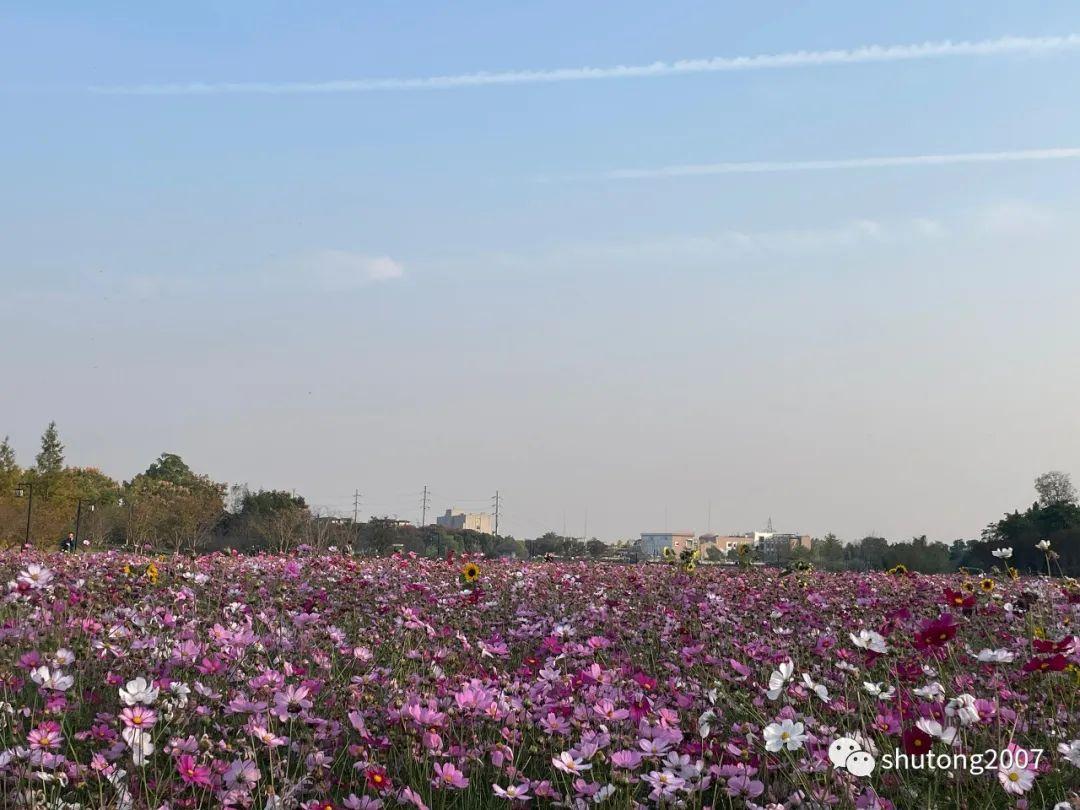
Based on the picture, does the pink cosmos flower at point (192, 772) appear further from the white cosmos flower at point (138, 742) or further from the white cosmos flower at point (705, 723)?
the white cosmos flower at point (705, 723)

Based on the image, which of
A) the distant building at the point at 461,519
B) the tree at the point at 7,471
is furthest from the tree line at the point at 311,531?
the distant building at the point at 461,519

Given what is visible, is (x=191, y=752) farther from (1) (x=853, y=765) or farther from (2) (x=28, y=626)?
(2) (x=28, y=626)

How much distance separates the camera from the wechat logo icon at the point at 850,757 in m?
3.04

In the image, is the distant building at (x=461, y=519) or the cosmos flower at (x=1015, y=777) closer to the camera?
the cosmos flower at (x=1015, y=777)

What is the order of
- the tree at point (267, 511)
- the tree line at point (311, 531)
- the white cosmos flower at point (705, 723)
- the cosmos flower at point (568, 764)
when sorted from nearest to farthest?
1. the cosmos flower at point (568, 764)
2. the white cosmos flower at point (705, 723)
3. the tree line at point (311, 531)
4. the tree at point (267, 511)

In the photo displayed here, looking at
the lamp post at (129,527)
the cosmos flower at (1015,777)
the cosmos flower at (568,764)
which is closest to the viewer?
the cosmos flower at (1015,777)

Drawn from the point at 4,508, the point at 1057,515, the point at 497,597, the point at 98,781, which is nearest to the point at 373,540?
the point at 4,508

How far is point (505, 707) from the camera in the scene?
11.3 feet

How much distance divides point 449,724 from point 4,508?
34759 mm

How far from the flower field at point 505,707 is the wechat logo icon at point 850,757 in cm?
4

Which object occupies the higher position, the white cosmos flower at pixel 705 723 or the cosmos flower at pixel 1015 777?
the white cosmos flower at pixel 705 723

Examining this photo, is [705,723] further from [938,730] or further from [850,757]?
[938,730]

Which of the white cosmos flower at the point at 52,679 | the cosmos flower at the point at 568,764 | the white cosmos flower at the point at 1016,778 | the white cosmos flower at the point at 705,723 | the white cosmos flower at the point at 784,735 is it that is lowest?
the cosmos flower at the point at 568,764

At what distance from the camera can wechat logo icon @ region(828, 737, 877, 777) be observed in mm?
3043
